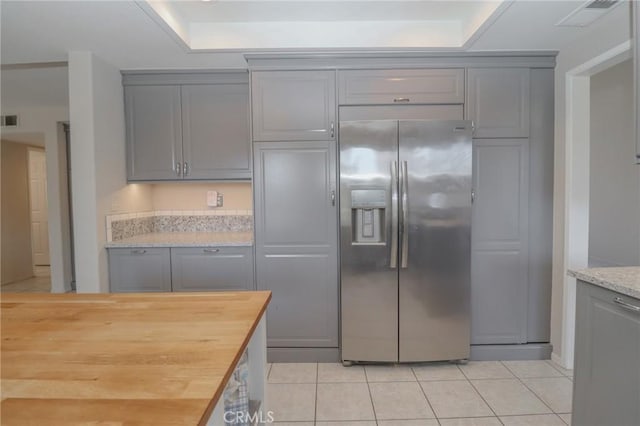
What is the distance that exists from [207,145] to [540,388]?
10.4 ft

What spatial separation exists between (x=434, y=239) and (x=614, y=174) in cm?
328

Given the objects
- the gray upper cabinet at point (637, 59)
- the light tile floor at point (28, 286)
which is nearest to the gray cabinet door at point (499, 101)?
the gray upper cabinet at point (637, 59)

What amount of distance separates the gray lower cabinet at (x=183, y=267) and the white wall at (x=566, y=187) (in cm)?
240

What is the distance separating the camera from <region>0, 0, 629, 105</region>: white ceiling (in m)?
2.00

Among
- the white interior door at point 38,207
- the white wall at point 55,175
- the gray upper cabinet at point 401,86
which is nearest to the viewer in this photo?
the gray upper cabinet at point 401,86

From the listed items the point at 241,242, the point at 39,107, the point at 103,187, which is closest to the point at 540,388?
the point at 241,242

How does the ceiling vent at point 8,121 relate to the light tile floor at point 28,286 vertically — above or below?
above

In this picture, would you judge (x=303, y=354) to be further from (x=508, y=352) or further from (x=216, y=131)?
(x=216, y=131)

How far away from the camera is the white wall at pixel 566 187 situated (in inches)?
98.0

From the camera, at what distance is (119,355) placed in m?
0.90

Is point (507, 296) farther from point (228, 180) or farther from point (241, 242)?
point (228, 180)

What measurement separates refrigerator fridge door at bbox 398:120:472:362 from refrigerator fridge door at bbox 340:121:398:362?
0.07 meters

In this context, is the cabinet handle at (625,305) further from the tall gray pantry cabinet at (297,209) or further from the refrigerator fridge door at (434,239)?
the tall gray pantry cabinet at (297,209)

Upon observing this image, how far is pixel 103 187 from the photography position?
2682mm
